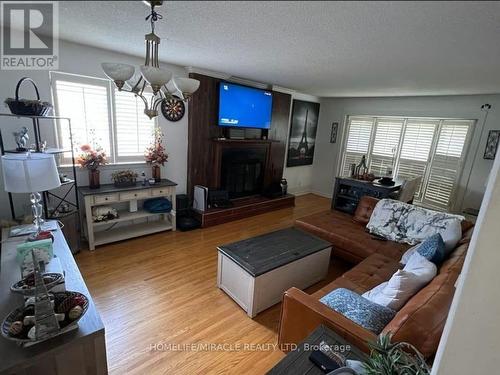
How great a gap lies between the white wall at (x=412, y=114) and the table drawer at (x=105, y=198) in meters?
4.86

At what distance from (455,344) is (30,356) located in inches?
65.1

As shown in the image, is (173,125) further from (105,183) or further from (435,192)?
(435,192)

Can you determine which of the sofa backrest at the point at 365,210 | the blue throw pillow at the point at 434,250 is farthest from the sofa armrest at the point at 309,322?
the sofa backrest at the point at 365,210

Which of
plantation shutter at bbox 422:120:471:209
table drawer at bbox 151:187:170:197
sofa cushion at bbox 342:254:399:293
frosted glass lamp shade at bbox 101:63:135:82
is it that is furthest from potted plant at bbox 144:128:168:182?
plantation shutter at bbox 422:120:471:209

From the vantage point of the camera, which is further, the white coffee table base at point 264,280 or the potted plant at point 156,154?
the potted plant at point 156,154

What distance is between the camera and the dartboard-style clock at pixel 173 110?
11.7ft

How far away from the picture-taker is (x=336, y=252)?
9.75ft

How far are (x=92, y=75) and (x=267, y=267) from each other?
9.88 feet

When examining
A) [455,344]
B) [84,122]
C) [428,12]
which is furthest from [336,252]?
[84,122]

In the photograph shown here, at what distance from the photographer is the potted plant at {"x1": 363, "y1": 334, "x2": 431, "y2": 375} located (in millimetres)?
1005

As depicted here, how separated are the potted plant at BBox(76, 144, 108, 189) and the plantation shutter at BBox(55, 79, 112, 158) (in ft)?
0.52

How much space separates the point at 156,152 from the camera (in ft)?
11.5

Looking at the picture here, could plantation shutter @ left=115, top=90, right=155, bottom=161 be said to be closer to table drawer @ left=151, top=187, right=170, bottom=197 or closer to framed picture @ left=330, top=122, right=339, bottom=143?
table drawer @ left=151, top=187, right=170, bottom=197

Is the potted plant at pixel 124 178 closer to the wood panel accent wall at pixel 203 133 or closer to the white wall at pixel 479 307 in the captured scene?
the wood panel accent wall at pixel 203 133
